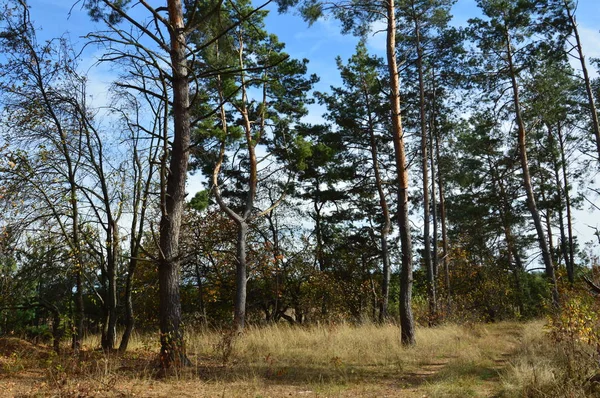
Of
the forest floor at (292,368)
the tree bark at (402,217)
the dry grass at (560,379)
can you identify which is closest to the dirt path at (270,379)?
the forest floor at (292,368)

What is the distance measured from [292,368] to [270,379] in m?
0.98

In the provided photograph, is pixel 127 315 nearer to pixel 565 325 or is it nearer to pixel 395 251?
pixel 565 325

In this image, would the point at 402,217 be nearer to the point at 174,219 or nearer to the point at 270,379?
the point at 270,379

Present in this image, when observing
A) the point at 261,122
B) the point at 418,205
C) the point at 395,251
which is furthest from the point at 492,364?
the point at 418,205

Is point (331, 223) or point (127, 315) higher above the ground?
point (331, 223)

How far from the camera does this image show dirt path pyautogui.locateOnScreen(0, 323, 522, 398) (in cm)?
619

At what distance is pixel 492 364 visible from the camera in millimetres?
8578

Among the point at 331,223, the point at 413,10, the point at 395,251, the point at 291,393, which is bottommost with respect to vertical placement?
the point at 291,393

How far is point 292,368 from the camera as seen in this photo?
841 centimetres

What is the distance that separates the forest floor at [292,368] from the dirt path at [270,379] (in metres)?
0.01

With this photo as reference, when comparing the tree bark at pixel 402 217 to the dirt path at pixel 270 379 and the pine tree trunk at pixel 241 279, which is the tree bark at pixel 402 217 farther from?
the pine tree trunk at pixel 241 279

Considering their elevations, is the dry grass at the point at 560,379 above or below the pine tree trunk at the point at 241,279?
below

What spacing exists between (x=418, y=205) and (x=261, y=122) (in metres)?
11.1

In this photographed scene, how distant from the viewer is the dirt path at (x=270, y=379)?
20.3ft
